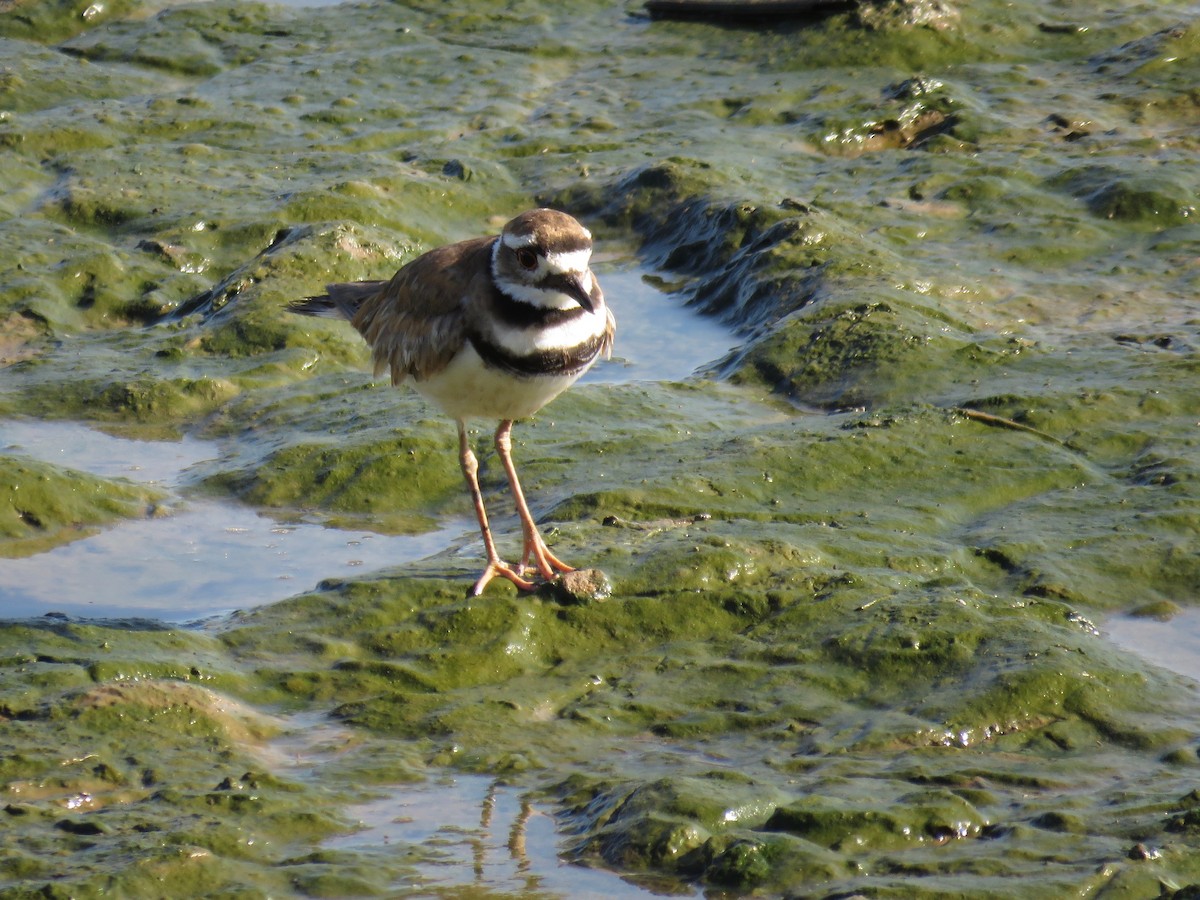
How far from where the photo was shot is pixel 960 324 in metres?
8.00

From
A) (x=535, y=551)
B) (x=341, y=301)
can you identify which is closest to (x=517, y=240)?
(x=535, y=551)

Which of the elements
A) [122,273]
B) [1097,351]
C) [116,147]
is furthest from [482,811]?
[116,147]

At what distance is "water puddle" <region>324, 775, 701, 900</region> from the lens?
4.14 meters

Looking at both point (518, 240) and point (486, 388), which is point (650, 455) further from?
point (518, 240)

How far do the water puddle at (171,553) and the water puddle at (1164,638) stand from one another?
8.56 feet

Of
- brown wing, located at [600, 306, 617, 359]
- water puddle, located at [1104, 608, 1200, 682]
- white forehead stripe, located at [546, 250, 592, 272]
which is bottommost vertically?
water puddle, located at [1104, 608, 1200, 682]

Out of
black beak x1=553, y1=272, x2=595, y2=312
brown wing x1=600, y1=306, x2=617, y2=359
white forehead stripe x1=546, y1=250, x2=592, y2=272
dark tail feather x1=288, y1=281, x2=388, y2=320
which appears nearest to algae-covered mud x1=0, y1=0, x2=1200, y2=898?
dark tail feather x1=288, y1=281, x2=388, y2=320

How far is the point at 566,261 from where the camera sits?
5.40 m

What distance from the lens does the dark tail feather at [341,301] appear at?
6.77m

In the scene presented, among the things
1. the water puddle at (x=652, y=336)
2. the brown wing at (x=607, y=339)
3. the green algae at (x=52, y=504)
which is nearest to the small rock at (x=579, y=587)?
the brown wing at (x=607, y=339)

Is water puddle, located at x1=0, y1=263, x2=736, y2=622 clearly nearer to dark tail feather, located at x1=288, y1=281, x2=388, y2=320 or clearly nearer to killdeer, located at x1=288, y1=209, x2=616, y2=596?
killdeer, located at x1=288, y1=209, x2=616, y2=596

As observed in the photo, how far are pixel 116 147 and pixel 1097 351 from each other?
20.4 ft

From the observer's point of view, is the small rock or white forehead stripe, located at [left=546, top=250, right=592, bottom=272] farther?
the small rock

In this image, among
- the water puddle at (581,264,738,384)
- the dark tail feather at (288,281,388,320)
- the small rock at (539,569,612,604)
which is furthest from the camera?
the water puddle at (581,264,738,384)
